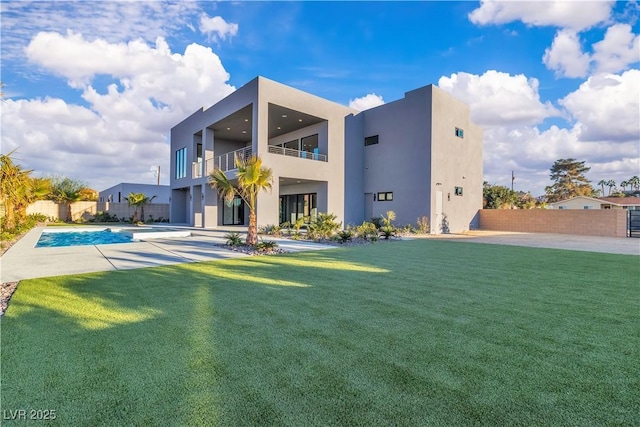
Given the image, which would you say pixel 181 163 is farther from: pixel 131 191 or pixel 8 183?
pixel 131 191

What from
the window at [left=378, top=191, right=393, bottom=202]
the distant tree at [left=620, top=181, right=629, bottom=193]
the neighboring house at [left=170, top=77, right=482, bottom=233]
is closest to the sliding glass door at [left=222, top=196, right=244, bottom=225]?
the neighboring house at [left=170, top=77, right=482, bottom=233]

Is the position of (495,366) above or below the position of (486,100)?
below

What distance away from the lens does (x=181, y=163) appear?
2384 centimetres

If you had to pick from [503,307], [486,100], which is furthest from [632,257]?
[486,100]

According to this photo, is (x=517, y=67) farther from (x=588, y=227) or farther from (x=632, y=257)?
(x=632, y=257)

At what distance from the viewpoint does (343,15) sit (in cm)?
1184

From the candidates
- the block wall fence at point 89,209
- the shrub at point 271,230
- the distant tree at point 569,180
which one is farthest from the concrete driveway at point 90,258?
the distant tree at point 569,180

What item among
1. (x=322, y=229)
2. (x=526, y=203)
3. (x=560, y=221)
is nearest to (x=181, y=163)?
(x=322, y=229)

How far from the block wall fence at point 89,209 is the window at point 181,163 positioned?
5.05 metres

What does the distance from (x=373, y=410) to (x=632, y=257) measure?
1122cm

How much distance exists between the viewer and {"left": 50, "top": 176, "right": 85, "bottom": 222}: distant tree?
2458cm

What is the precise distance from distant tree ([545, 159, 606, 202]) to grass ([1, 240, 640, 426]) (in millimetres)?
49519

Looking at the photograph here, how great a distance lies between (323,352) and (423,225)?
15414mm

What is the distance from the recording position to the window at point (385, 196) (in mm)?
19084
